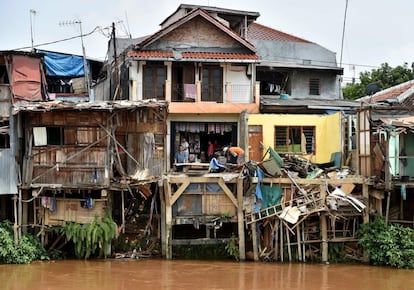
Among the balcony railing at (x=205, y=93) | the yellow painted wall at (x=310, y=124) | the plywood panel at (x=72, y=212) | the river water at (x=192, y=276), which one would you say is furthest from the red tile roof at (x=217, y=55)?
the river water at (x=192, y=276)

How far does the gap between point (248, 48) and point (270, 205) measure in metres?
Result: 8.60

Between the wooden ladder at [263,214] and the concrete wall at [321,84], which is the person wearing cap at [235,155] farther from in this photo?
the concrete wall at [321,84]

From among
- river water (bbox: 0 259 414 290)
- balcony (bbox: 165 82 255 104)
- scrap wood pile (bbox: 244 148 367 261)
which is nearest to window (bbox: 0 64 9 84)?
river water (bbox: 0 259 414 290)

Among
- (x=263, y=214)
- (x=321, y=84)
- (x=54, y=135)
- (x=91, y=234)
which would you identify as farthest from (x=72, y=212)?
(x=321, y=84)

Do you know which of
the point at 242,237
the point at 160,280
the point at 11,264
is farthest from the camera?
the point at 242,237

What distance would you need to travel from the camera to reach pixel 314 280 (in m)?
17.5

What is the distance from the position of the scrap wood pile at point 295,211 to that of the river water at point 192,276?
30.7 inches

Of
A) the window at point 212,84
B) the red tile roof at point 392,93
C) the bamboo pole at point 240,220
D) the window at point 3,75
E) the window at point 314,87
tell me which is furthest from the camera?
the window at point 314,87

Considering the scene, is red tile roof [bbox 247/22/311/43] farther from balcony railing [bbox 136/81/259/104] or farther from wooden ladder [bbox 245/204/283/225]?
wooden ladder [bbox 245/204/283/225]

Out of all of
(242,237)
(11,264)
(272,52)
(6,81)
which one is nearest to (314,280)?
(242,237)

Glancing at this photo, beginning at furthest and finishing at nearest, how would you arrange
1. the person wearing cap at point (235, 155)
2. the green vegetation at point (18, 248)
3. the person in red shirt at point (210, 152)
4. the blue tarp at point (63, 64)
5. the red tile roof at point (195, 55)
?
the blue tarp at point (63, 64), the person in red shirt at point (210, 152), the red tile roof at point (195, 55), the person wearing cap at point (235, 155), the green vegetation at point (18, 248)

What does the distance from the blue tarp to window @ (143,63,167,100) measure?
4.17 metres

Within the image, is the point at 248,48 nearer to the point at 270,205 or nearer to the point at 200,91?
the point at 200,91

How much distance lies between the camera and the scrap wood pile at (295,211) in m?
19.5
